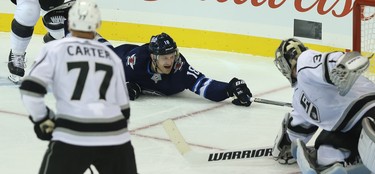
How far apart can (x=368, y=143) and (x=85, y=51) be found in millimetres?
1061

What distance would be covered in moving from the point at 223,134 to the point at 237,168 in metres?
0.57

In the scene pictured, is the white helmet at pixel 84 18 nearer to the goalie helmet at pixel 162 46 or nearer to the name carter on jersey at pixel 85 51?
the name carter on jersey at pixel 85 51

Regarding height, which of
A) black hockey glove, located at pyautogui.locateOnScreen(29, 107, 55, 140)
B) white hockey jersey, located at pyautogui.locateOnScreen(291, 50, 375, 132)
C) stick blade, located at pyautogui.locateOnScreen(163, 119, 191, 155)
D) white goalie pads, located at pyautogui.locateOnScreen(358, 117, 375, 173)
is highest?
black hockey glove, located at pyautogui.locateOnScreen(29, 107, 55, 140)

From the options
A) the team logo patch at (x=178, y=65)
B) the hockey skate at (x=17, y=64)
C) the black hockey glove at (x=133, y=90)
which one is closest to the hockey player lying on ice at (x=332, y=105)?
the team logo patch at (x=178, y=65)

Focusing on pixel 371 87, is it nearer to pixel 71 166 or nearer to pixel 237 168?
pixel 237 168

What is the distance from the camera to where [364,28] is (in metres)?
3.42

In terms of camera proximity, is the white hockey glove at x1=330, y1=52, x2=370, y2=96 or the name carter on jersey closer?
the name carter on jersey

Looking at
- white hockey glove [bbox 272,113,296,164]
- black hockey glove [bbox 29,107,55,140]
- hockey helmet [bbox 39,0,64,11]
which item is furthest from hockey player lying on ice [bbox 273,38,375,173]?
hockey helmet [bbox 39,0,64,11]

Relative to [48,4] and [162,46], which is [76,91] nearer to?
[162,46]

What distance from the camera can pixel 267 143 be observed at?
12.3 feet

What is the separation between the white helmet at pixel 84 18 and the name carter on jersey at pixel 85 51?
56mm

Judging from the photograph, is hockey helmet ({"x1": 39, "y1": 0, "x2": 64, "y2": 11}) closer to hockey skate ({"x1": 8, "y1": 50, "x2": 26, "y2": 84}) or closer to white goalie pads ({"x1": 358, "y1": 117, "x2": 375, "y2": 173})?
hockey skate ({"x1": 8, "y1": 50, "x2": 26, "y2": 84})

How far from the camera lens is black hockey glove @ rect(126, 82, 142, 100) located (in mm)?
4403

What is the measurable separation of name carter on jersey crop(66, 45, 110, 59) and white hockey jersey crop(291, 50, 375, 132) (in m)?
0.91
